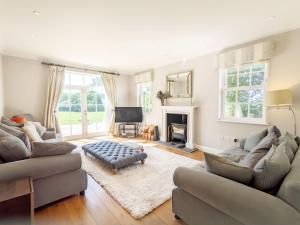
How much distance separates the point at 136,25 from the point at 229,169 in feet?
8.23

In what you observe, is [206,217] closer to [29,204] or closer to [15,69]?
[29,204]

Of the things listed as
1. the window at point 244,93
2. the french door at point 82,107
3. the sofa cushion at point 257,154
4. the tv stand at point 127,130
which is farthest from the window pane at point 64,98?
the sofa cushion at point 257,154

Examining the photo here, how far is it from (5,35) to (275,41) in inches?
202

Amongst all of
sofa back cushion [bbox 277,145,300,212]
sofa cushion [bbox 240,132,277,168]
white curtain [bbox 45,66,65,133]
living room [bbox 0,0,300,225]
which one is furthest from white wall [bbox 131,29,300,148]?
white curtain [bbox 45,66,65,133]

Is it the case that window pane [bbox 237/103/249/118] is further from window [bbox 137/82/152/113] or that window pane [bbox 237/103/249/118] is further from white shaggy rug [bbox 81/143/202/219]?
window [bbox 137/82/152/113]

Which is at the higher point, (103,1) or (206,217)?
(103,1)

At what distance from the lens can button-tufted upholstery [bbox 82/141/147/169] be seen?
2.76 metres

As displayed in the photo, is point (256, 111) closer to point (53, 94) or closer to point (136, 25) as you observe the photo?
point (136, 25)

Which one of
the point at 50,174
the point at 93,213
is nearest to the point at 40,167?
the point at 50,174

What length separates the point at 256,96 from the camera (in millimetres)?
3346

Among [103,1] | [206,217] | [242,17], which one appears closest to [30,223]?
[206,217]

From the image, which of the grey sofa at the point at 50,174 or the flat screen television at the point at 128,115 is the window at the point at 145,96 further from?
the grey sofa at the point at 50,174

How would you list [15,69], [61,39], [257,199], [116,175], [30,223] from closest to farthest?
1. [257,199]
2. [30,223]
3. [116,175]
4. [61,39]
5. [15,69]

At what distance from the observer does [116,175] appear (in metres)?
2.75
